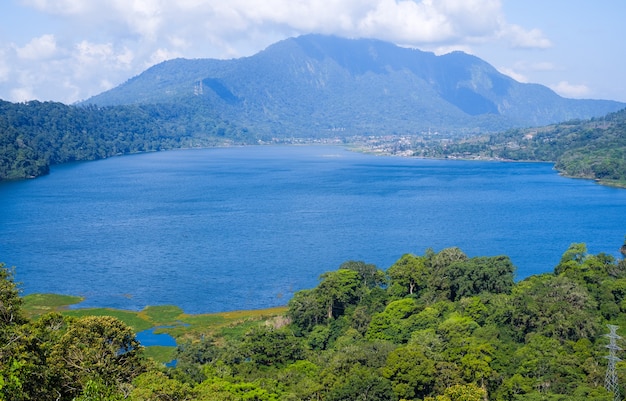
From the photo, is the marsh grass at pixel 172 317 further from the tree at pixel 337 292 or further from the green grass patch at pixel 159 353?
the tree at pixel 337 292

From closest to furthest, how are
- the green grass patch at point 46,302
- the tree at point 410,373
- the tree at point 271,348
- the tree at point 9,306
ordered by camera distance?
the tree at point 9,306, the tree at point 410,373, the tree at point 271,348, the green grass patch at point 46,302

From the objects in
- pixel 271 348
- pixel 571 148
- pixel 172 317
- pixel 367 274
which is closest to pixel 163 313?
pixel 172 317

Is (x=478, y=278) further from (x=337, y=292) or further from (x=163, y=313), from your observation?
(x=163, y=313)

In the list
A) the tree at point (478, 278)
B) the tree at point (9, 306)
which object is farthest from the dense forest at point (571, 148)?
the tree at point (9, 306)

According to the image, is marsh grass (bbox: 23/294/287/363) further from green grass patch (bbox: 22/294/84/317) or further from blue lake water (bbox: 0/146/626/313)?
blue lake water (bbox: 0/146/626/313)

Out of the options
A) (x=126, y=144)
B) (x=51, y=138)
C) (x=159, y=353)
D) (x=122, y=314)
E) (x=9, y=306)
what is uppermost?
(x=51, y=138)

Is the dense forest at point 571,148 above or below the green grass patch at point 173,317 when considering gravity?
above

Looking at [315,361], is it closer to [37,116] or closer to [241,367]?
[241,367]

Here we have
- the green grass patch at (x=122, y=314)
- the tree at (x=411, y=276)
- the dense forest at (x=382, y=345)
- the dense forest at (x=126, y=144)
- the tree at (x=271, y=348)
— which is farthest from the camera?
the dense forest at (x=126, y=144)
